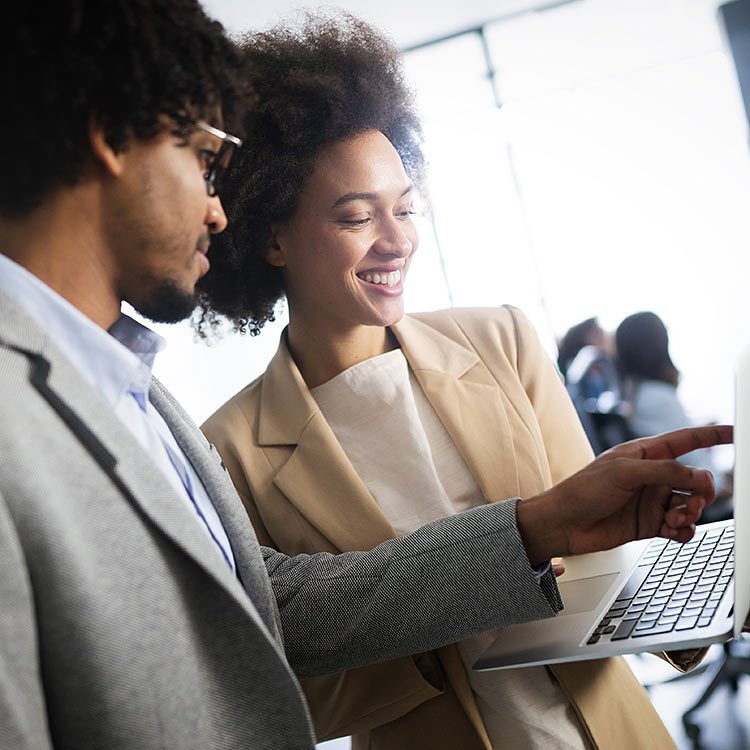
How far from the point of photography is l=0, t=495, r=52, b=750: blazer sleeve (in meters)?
0.62

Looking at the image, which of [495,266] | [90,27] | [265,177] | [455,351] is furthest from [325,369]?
[495,266]

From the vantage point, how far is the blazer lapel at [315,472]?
1348mm

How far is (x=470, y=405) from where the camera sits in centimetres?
143

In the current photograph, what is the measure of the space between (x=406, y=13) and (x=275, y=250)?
4.16 m

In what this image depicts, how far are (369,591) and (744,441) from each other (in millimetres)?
509

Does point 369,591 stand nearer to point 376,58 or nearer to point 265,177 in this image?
point 265,177

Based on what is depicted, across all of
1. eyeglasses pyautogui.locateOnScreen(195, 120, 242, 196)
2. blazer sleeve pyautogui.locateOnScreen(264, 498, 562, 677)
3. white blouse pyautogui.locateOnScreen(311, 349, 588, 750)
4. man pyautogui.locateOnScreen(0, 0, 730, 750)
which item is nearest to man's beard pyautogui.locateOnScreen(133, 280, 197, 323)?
man pyautogui.locateOnScreen(0, 0, 730, 750)

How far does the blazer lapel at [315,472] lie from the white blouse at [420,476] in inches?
2.1

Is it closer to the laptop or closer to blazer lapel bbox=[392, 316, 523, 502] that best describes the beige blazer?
blazer lapel bbox=[392, 316, 523, 502]

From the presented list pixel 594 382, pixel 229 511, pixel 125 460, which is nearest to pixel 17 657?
pixel 125 460

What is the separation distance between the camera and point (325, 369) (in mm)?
1530

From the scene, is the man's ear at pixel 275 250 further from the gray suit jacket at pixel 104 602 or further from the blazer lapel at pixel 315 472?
the gray suit jacket at pixel 104 602

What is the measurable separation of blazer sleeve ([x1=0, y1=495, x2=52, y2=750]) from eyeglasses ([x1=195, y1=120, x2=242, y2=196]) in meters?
0.45

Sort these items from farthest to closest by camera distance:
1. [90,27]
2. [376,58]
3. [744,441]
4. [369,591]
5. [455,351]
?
[376,58] < [455,351] < [369,591] < [744,441] < [90,27]
